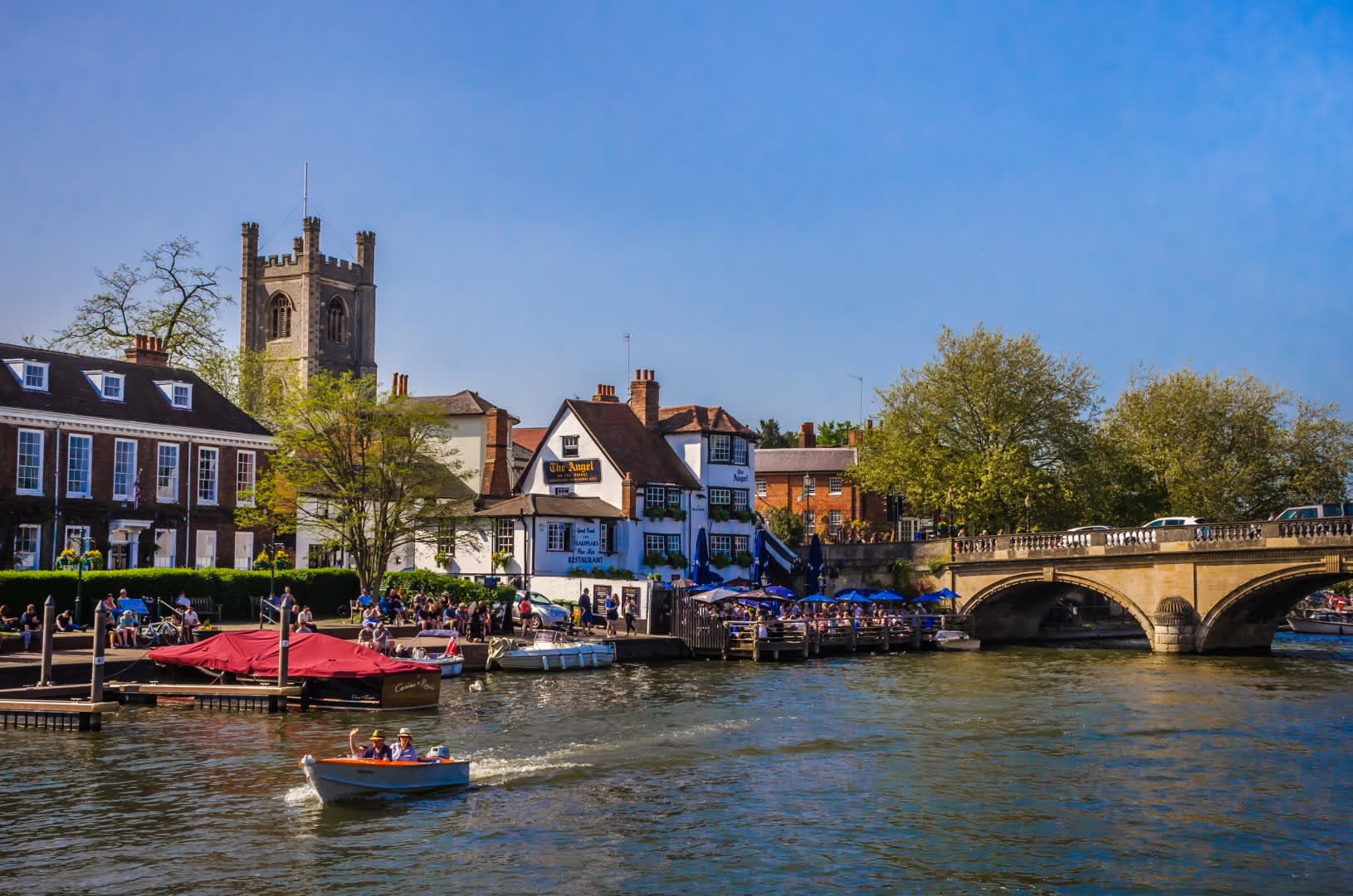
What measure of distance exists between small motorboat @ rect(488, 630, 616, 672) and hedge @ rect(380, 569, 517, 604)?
30.4ft

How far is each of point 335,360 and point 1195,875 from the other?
106 m

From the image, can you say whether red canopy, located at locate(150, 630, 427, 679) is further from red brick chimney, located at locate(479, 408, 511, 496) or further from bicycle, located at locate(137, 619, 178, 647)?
red brick chimney, located at locate(479, 408, 511, 496)

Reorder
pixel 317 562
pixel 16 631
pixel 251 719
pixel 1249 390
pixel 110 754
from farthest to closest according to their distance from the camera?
pixel 1249 390, pixel 317 562, pixel 16 631, pixel 251 719, pixel 110 754

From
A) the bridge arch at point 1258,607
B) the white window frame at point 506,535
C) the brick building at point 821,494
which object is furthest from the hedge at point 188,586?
the brick building at point 821,494

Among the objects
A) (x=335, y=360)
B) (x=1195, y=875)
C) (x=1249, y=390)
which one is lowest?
(x=1195, y=875)

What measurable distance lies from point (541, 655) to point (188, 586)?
14.4m

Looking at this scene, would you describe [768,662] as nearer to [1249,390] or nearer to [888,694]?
[888,694]

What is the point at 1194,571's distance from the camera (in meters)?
62.8

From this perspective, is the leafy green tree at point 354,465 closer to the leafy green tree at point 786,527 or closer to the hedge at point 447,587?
the hedge at point 447,587

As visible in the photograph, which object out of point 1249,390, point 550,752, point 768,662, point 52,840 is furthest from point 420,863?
point 1249,390

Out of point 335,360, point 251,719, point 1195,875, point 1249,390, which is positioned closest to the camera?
point 1195,875

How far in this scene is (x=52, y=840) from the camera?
79.0 feet

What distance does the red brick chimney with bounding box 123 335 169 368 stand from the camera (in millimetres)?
64438

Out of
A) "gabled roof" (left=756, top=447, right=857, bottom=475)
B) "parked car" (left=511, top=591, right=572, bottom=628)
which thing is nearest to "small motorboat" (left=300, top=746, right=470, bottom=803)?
"parked car" (left=511, top=591, right=572, bottom=628)
